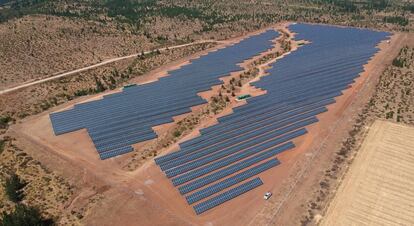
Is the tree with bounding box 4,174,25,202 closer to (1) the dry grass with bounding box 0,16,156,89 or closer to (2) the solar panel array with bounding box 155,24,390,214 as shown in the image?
(2) the solar panel array with bounding box 155,24,390,214

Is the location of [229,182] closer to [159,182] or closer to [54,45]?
[159,182]

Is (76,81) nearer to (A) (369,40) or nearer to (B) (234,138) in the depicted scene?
(B) (234,138)

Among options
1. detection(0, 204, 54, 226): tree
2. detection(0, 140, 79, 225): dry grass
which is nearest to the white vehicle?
detection(0, 140, 79, 225): dry grass

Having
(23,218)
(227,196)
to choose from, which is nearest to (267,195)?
(227,196)

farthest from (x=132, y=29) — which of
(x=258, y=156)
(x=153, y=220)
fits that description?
(x=153, y=220)

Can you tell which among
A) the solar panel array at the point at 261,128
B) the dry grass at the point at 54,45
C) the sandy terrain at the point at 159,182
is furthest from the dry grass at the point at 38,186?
the dry grass at the point at 54,45
